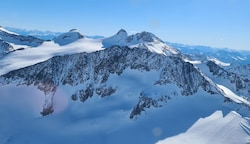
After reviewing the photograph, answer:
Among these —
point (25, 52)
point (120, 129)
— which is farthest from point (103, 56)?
point (25, 52)

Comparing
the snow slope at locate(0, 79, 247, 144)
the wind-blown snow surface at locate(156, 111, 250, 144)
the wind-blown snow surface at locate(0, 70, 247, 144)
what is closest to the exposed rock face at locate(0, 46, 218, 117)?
the wind-blown snow surface at locate(0, 70, 247, 144)

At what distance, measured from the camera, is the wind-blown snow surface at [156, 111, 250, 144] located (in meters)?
70.6

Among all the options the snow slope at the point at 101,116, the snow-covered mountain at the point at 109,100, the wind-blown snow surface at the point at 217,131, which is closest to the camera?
the wind-blown snow surface at the point at 217,131

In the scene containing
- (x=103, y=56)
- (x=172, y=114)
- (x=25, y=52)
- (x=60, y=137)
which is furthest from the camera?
(x=25, y=52)

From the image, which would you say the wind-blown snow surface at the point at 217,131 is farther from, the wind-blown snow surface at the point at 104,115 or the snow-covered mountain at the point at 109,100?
the wind-blown snow surface at the point at 104,115

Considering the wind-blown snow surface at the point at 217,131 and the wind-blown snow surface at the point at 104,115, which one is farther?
the wind-blown snow surface at the point at 104,115

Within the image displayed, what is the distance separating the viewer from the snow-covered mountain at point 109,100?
7881 centimetres

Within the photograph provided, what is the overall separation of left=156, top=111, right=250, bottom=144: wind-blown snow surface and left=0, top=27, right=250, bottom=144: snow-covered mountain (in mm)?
814

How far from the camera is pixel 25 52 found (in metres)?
185

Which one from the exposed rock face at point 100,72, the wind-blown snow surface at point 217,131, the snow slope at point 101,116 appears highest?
the exposed rock face at point 100,72

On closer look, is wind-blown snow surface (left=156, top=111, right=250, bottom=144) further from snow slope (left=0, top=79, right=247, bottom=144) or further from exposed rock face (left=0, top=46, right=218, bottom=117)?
exposed rock face (left=0, top=46, right=218, bottom=117)

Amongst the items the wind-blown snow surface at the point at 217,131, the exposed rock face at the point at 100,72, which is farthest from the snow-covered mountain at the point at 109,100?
the wind-blown snow surface at the point at 217,131

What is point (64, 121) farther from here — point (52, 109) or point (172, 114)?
point (172, 114)

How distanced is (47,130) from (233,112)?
52013 millimetres
